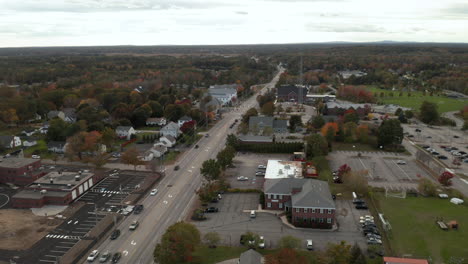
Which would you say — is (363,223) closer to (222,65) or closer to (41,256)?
(41,256)

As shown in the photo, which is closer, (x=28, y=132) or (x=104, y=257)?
(x=104, y=257)

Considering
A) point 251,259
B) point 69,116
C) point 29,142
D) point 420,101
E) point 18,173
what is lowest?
point 29,142

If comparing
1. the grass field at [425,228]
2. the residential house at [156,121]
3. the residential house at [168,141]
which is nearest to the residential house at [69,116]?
the residential house at [156,121]

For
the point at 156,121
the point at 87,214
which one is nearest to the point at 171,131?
the point at 156,121

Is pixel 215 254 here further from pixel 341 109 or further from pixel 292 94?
pixel 292 94

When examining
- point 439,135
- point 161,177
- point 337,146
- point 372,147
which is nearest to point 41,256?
point 161,177

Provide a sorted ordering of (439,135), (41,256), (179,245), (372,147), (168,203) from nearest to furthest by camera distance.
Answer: (179,245), (41,256), (168,203), (372,147), (439,135)
